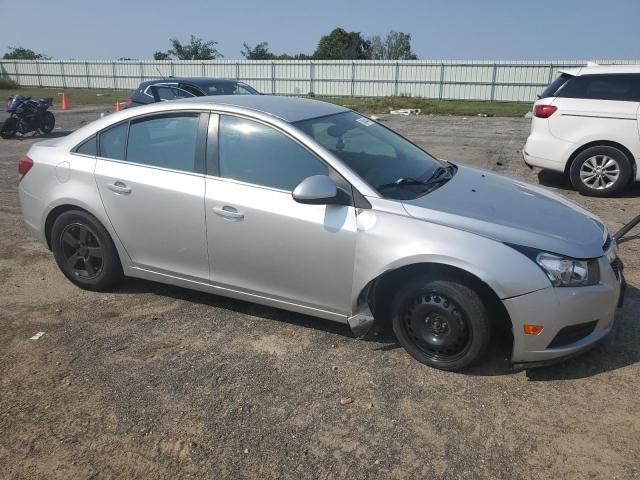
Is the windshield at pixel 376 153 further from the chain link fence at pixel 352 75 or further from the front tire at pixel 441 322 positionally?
the chain link fence at pixel 352 75

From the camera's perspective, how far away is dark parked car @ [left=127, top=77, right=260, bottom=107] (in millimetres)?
11781

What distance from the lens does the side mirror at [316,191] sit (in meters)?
3.34

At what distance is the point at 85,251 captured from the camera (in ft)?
14.9

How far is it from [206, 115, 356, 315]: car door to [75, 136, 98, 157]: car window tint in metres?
1.18

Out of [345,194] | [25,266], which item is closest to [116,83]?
[25,266]

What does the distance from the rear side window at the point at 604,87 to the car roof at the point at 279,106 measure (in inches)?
199

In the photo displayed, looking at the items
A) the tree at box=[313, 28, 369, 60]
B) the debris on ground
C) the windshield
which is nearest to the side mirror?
the windshield

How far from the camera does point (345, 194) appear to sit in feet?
11.4

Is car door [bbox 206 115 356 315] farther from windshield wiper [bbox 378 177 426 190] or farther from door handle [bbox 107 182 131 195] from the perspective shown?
door handle [bbox 107 182 131 195]

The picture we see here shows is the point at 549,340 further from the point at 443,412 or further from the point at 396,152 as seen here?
the point at 396,152

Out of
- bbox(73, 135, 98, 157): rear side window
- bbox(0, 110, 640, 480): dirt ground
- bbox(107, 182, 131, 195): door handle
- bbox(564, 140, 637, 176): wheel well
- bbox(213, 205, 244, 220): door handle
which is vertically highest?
bbox(73, 135, 98, 157): rear side window

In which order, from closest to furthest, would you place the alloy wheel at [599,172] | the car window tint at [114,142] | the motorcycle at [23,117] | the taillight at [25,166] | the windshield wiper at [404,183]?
the windshield wiper at [404,183] < the car window tint at [114,142] < the taillight at [25,166] < the alloy wheel at [599,172] < the motorcycle at [23,117]

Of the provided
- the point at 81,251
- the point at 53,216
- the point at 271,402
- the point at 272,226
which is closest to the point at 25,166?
the point at 53,216

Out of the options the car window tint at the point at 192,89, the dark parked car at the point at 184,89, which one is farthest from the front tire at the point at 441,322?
the car window tint at the point at 192,89
